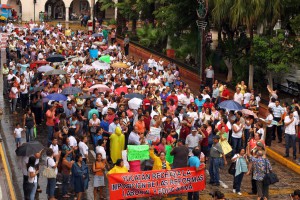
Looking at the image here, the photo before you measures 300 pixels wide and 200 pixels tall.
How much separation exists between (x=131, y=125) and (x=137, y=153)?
3714mm

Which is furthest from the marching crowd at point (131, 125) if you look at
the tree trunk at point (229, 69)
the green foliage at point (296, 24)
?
the green foliage at point (296, 24)

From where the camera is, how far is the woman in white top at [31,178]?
1309 centimetres

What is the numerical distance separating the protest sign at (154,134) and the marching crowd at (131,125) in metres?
0.03

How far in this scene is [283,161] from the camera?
59.3ft

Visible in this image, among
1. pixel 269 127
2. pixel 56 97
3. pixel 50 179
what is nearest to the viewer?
pixel 50 179

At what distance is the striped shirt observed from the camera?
62.6 feet

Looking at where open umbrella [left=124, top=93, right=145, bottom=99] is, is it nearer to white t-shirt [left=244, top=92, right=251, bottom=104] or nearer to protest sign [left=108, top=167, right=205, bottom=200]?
white t-shirt [left=244, top=92, right=251, bottom=104]

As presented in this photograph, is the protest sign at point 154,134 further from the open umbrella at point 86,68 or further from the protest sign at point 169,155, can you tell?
the open umbrella at point 86,68

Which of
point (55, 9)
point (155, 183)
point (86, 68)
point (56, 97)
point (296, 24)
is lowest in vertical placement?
point (155, 183)

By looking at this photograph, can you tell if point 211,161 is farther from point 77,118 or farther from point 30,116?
point 30,116

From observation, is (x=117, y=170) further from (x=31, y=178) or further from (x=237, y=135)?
(x=237, y=135)

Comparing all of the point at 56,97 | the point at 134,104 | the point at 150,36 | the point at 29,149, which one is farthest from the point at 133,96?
the point at 150,36

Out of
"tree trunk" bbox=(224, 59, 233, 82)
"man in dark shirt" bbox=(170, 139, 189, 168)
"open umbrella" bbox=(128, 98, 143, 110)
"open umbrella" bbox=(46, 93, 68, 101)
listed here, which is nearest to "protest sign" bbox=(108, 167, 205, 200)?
"man in dark shirt" bbox=(170, 139, 189, 168)

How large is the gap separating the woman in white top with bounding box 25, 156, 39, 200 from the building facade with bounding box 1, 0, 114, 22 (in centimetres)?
4923
